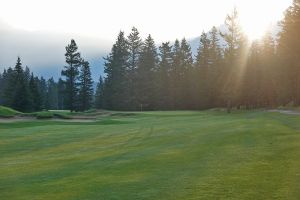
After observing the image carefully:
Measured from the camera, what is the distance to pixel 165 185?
11.1 meters

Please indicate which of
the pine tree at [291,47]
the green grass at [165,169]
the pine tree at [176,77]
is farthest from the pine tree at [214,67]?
the green grass at [165,169]

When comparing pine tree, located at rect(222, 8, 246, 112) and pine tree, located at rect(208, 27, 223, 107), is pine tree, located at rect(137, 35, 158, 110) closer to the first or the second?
pine tree, located at rect(208, 27, 223, 107)

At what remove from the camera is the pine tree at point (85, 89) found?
332ft

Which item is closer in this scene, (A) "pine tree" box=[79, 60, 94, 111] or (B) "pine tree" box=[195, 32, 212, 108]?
(B) "pine tree" box=[195, 32, 212, 108]

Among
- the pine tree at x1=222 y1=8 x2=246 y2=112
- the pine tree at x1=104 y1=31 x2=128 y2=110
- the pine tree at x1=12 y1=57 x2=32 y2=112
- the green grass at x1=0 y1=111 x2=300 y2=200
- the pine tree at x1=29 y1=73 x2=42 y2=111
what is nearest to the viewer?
the green grass at x1=0 y1=111 x2=300 y2=200

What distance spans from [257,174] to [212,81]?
7682cm

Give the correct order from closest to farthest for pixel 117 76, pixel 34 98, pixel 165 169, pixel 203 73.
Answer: pixel 165 169, pixel 34 98, pixel 203 73, pixel 117 76

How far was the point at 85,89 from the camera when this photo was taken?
102312 mm

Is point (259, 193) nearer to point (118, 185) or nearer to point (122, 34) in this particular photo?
point (118, 185)

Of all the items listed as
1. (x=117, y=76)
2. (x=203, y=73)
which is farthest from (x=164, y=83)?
(x=117, y=76)

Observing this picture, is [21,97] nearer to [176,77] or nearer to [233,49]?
[176,77]

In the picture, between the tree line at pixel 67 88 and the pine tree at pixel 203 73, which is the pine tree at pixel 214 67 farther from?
the tree line at pixel 67 88

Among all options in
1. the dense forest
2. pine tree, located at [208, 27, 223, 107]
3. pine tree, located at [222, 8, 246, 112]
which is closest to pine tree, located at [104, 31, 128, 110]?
the dense forest

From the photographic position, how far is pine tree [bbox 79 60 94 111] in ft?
332
